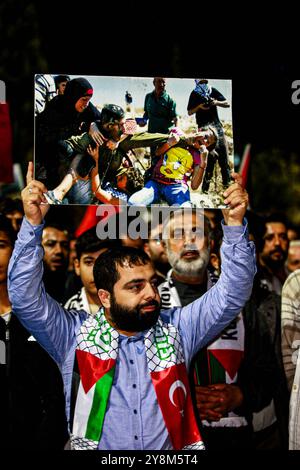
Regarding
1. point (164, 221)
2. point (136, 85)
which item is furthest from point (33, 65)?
point (136, 85)

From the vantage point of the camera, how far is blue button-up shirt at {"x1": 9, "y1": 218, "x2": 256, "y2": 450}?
11.2 ft

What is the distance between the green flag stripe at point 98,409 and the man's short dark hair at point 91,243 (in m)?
1.67

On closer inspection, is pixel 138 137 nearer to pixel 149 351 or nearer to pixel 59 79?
pixel 59 79

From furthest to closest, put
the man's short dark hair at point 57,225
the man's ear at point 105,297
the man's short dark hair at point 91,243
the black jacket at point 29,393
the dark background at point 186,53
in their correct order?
1. the dark background at point 186,53
2. the man's short dark hair at point 57,225
3. the man's short dark hair at point 91,243
4. the black jacket at point 29,393
5. the man's ear at point 105,297

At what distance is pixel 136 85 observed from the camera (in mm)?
3576

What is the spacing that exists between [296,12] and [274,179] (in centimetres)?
491

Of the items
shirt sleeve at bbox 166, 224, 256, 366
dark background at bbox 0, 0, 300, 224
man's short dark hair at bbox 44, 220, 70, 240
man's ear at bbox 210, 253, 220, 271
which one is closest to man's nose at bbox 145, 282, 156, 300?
shirt sleeve at bbox 166, 224, 256, 366

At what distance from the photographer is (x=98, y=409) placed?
3414 mm

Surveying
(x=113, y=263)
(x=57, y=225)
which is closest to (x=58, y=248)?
(x=57, y=225)

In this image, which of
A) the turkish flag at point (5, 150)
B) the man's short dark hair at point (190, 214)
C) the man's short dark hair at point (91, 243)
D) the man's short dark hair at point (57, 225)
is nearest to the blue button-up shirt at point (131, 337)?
the turkish flag at point (5, 150)

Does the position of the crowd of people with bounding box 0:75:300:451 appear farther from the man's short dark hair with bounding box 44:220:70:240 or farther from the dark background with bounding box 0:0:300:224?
the dark background with bounding box 0:0:300:224

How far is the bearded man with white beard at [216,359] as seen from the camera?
436 centimetres

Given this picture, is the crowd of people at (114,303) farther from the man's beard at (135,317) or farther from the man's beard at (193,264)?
the man's beard at (193,264)
